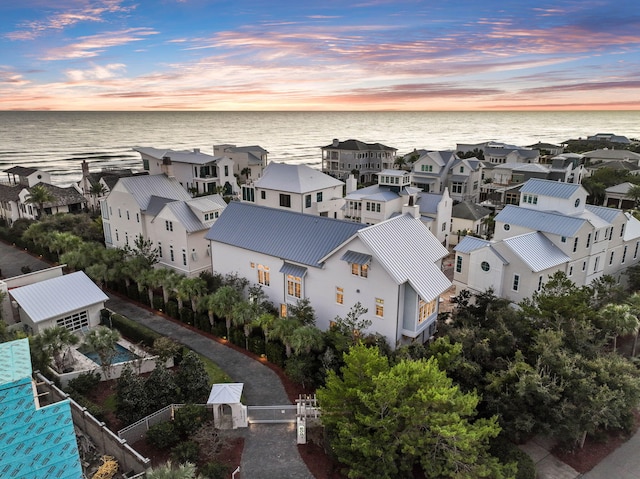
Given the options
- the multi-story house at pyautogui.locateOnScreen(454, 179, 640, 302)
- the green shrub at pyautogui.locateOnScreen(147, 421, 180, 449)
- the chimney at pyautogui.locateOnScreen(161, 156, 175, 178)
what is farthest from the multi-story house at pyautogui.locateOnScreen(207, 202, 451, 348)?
the chimney at pyautogui.locateOnScreen(161, 156, 175, 178)

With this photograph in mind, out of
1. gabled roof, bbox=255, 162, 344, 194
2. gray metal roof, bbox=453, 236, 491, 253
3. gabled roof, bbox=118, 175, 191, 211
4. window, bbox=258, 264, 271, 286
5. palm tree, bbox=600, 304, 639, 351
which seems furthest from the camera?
gabled roof, bbox=255, 162, 344, 194

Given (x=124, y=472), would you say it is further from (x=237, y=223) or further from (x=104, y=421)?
(x=237, y=223)

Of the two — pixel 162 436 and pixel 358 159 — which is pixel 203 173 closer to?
pixel 358 159

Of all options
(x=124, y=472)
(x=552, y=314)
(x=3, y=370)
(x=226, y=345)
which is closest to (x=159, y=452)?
(x=124, y=472)

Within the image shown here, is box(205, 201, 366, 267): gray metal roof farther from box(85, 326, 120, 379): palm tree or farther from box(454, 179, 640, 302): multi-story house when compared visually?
box(85, 326, 120, 379): palm tree

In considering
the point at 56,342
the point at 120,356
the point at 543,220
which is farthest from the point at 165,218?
the point at 543,220

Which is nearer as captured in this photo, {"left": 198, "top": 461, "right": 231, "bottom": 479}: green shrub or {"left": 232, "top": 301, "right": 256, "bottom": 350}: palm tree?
{"left": 198, "top": 461, "right": 231, "bottom": 479}: green shrub
